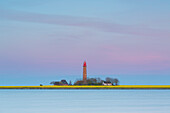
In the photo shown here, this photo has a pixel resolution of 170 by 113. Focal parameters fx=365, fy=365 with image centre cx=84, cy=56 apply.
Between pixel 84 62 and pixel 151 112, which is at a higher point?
pixel 84 62

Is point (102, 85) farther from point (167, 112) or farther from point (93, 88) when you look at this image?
point (167, 112)

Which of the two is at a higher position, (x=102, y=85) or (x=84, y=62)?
(x=84, y=62)

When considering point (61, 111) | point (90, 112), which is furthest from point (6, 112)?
point (90, 112)

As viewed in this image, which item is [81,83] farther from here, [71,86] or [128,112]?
[128,112]

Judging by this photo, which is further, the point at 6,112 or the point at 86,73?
the point at 86,73

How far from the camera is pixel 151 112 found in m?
34.4

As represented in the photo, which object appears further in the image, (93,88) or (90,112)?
(93,88)

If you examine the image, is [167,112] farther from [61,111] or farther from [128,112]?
[61,111]

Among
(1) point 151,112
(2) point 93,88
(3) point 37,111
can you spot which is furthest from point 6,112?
(2) point 93,88

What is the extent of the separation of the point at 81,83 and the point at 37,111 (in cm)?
8862

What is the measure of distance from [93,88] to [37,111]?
8551cm

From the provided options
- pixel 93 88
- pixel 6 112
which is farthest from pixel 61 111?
pixel 93 88

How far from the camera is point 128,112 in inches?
1346

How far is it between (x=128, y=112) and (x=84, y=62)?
89783 mm
